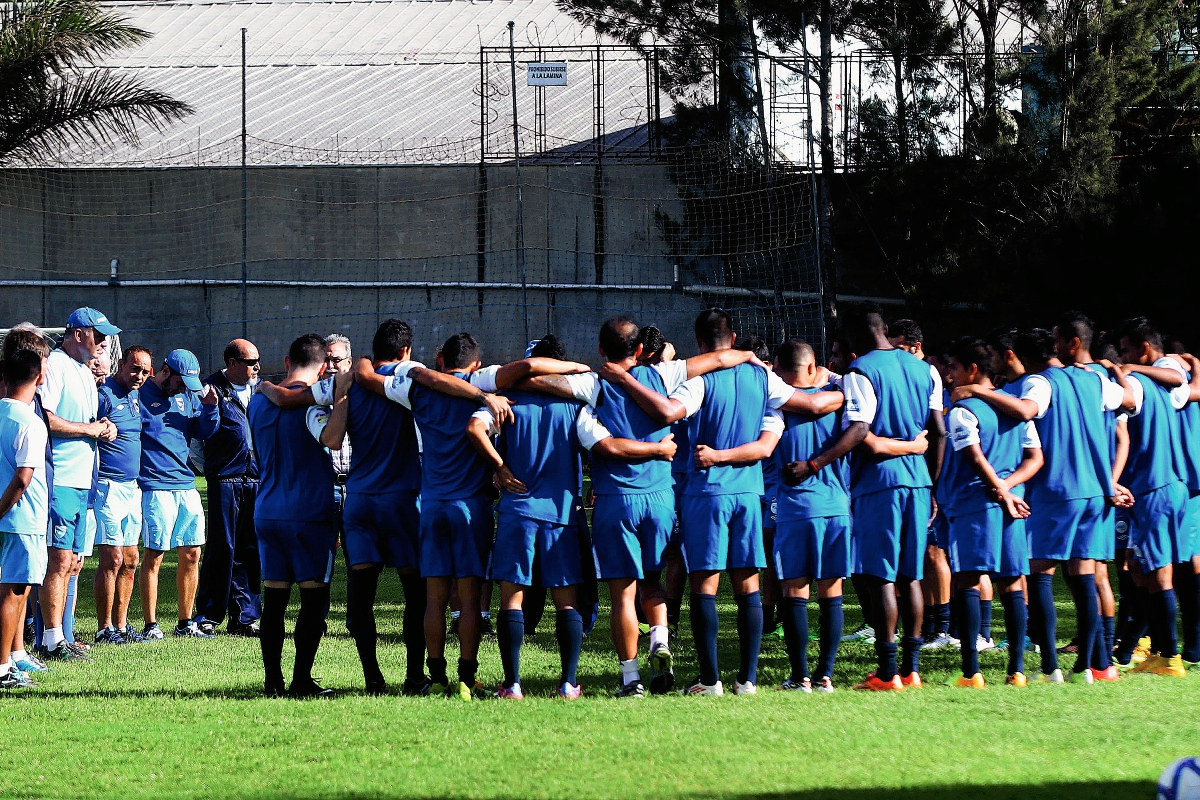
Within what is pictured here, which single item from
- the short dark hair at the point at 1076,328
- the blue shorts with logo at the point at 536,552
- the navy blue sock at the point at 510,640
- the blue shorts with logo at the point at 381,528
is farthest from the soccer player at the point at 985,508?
the blue shorts with logo at the point at 381,528

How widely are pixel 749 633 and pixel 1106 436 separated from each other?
2447 mm

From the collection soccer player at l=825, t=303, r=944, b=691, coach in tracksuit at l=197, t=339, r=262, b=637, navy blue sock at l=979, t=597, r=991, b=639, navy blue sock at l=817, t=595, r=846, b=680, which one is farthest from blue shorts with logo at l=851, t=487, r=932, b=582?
coach in tracksuit at l=197, t=339, r=262, b=637

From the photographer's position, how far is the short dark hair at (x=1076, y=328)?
7.32 m

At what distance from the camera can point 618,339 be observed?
6578 millimetres

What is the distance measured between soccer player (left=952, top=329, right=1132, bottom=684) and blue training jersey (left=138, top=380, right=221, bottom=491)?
5400 millimetres

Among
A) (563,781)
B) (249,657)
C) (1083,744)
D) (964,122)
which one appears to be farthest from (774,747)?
(964,122)

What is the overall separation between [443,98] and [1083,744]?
23666 millimetres

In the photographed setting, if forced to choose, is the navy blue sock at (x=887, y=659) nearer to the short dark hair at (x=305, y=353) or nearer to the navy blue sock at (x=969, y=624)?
the navy blue sock at (x=969, y=624)

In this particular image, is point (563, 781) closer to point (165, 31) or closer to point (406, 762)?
point (406, 762)

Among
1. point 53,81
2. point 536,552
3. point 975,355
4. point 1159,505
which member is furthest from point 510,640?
point 53,81

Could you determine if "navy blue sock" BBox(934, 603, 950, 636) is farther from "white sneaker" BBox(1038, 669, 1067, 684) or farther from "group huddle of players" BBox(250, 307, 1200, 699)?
"white sneaker" BBox(1038, 669, 1067, 684)

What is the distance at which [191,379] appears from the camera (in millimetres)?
9234

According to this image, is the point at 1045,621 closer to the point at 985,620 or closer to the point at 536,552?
the point at 985,620

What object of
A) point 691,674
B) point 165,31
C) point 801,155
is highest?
point 165,31
